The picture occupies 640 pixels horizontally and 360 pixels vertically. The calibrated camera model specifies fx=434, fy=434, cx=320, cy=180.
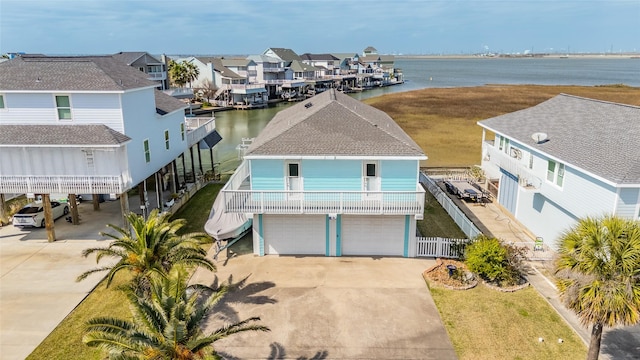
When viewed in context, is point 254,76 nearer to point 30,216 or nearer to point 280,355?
point 30,216

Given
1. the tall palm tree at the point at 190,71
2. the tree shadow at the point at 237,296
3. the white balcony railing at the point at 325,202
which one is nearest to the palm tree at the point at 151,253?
the tree shadow at the point at 237,296

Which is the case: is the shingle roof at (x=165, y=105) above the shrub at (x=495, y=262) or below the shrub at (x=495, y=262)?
above

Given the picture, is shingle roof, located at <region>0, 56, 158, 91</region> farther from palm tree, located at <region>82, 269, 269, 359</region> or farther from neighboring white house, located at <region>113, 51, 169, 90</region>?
neighboring white house, located at <region>113, 51, 169, 90</region>

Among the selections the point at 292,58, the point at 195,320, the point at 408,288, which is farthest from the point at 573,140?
the point at 292,58

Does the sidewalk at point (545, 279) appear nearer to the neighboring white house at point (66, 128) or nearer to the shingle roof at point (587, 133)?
the shingle roof at point (587, 133)

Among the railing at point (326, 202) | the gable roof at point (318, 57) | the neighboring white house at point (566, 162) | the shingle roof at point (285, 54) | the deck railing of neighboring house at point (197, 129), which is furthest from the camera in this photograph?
the gable roof at point (318, 57)

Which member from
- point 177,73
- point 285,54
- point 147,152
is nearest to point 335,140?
point 147,152
